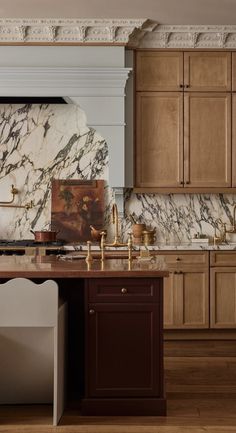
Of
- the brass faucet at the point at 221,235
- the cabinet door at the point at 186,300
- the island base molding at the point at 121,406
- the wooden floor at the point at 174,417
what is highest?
the brass faucet at the point at 221,235

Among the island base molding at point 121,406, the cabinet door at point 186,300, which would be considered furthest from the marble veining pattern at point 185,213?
the island base molding at point 121,406

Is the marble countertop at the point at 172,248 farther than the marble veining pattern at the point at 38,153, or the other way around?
the marble veining pattern at the point at 38,153

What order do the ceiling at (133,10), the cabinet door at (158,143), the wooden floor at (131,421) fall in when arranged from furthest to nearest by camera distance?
1. the cabinet door at (158,143)
2. the ceiling at (133,10)
3. the wooden floor at (131,421)

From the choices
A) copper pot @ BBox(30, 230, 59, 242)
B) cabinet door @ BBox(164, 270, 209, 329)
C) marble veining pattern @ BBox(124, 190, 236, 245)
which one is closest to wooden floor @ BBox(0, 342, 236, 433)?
cabinet door @ BBox(164, 270, 209, 329)

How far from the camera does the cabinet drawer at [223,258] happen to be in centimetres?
522

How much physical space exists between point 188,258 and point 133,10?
220cm

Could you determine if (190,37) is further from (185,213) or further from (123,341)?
(123,341)

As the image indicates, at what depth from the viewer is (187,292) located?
207 inches

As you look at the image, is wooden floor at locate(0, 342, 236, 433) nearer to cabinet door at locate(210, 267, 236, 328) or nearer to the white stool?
the white stool

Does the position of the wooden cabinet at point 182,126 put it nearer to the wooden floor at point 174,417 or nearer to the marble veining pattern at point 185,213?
the marble veining pattern at point 185,213

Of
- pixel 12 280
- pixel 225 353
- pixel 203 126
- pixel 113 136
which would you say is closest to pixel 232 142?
pixel 203 126

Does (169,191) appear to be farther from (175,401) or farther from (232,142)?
(175,401)

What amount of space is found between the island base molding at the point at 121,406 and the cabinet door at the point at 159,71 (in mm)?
3198

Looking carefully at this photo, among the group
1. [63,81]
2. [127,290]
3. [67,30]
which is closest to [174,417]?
[127,290]
